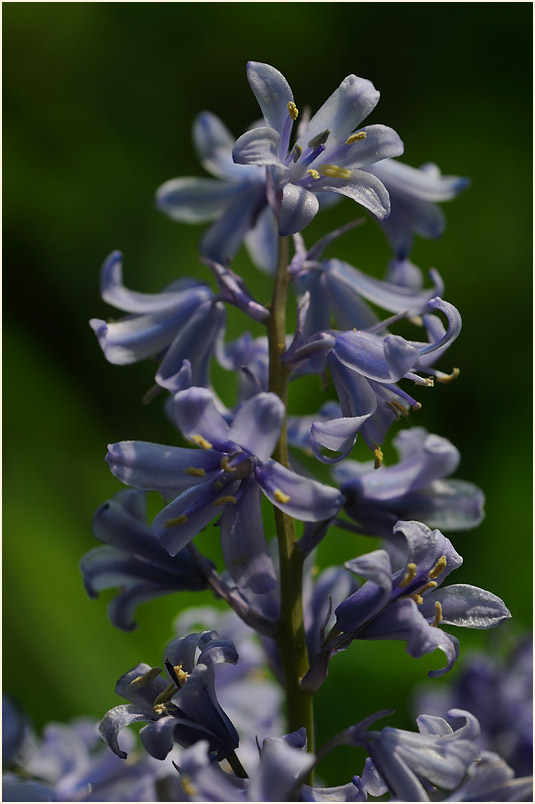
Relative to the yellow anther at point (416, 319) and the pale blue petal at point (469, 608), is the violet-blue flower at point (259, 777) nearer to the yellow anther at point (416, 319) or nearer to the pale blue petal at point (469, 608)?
the pale blue petal at point (469, 608)

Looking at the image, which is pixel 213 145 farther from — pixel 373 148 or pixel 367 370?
pixel 367 370

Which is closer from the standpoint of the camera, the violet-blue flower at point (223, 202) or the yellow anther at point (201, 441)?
the yellow anther at point (201, 441)

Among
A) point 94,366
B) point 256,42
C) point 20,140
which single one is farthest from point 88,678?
point 256,42

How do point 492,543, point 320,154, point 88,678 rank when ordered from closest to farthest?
1. point 320,154
2. point 88,678
3. point 492,543

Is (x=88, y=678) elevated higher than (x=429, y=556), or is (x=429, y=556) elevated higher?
(x=429, y=556)

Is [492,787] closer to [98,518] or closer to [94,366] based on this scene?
[98,518]

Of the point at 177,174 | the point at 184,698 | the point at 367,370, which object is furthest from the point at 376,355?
the point at 177,174

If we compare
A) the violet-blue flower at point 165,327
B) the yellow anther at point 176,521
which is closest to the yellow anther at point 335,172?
the violet-blue flower at point 165,327
